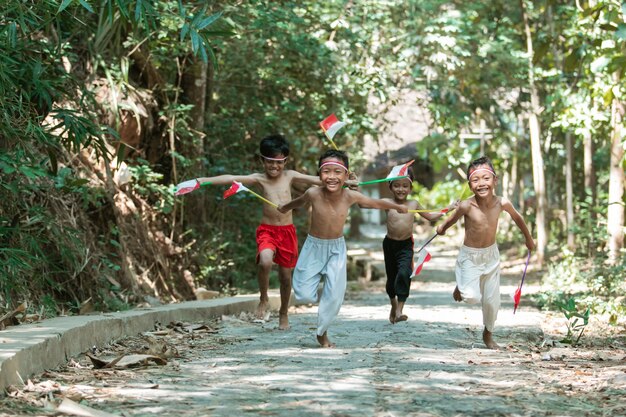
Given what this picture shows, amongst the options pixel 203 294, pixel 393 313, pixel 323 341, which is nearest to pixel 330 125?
pixel 393 313

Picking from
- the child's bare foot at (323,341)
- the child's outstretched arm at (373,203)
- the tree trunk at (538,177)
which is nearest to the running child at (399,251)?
the child's outstretched arm at (373,203)

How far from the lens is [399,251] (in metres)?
10.2

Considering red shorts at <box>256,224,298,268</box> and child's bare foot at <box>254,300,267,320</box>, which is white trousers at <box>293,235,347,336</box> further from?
child's bare foot at <box>254,300,267,320</box>

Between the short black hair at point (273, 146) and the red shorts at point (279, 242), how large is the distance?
719 mm

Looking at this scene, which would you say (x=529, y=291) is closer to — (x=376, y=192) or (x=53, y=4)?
(x=53, y=4)

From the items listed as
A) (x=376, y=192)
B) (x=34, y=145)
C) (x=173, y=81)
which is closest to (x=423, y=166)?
(x=376, y=192)

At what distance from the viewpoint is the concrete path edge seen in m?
5.24

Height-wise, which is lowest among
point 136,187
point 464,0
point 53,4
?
point 136,187

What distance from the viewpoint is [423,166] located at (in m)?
43.7

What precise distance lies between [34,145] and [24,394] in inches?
178

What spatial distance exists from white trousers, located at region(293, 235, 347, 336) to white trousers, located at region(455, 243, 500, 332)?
3.21 feet

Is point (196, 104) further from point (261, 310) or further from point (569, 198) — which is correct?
point (569, 198)

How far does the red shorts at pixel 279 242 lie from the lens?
31.8 feet

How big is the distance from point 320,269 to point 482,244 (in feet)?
4.45
